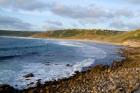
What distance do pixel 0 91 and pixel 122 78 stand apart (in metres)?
11.4

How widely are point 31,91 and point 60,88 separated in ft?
7.85

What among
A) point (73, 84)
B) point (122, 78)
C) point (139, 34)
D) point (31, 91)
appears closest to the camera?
point (31, 91)

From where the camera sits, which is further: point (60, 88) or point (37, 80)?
point (37, 80)

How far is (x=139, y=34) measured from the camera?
196 meters

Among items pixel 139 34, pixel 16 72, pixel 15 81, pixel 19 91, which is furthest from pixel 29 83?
pixel 139 34

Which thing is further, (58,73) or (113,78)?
(58,73)

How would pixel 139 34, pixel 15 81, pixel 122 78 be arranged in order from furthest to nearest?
1. pixel 139 34
2. pixel 15 81
3. pixel 122 78

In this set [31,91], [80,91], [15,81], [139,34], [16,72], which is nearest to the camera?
[80,91]

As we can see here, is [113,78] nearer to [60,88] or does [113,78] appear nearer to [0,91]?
[60,88]

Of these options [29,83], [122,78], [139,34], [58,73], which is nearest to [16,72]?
[58,73]

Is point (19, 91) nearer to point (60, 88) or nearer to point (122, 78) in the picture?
point (60, 88)

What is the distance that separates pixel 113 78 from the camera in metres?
31.3

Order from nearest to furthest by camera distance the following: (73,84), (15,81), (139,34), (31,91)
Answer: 1. (31,91)
2. (73,84)
3. (15,81)
4. (139,34)

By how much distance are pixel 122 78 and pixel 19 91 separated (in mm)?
9697
